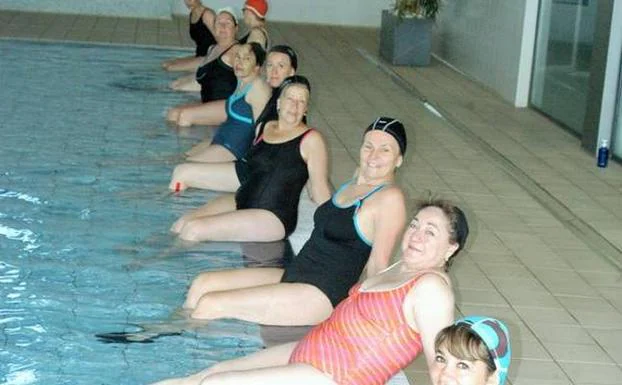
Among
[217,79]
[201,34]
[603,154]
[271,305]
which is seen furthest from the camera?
[201,34]

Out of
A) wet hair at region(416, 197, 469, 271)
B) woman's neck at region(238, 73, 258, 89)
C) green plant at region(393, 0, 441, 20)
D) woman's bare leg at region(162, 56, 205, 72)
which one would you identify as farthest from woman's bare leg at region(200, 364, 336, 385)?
green plant at region(393, 0, 441, 20)

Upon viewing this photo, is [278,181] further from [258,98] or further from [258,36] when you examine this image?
[258,36]

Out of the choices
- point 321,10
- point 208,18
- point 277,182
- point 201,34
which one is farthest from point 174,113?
point 321,10

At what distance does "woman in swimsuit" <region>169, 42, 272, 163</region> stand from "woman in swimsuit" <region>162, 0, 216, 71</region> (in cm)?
459

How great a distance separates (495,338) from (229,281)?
8.81 ft

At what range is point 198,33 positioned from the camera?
13805 millimetres

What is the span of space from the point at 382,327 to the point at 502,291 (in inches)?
100

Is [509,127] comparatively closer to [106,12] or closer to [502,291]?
[502,291]

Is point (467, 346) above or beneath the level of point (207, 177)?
above

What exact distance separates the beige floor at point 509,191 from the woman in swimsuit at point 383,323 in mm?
1037

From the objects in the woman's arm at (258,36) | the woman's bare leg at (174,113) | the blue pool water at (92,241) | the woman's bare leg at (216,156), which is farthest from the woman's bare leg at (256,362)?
the woman's bare leg at (174,113)

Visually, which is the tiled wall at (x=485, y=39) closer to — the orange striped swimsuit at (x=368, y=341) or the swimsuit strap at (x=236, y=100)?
the swimsuit strap at (x=236, y=100)

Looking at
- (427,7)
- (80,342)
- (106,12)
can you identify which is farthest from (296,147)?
(106,12)

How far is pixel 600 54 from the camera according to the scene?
10.8m
